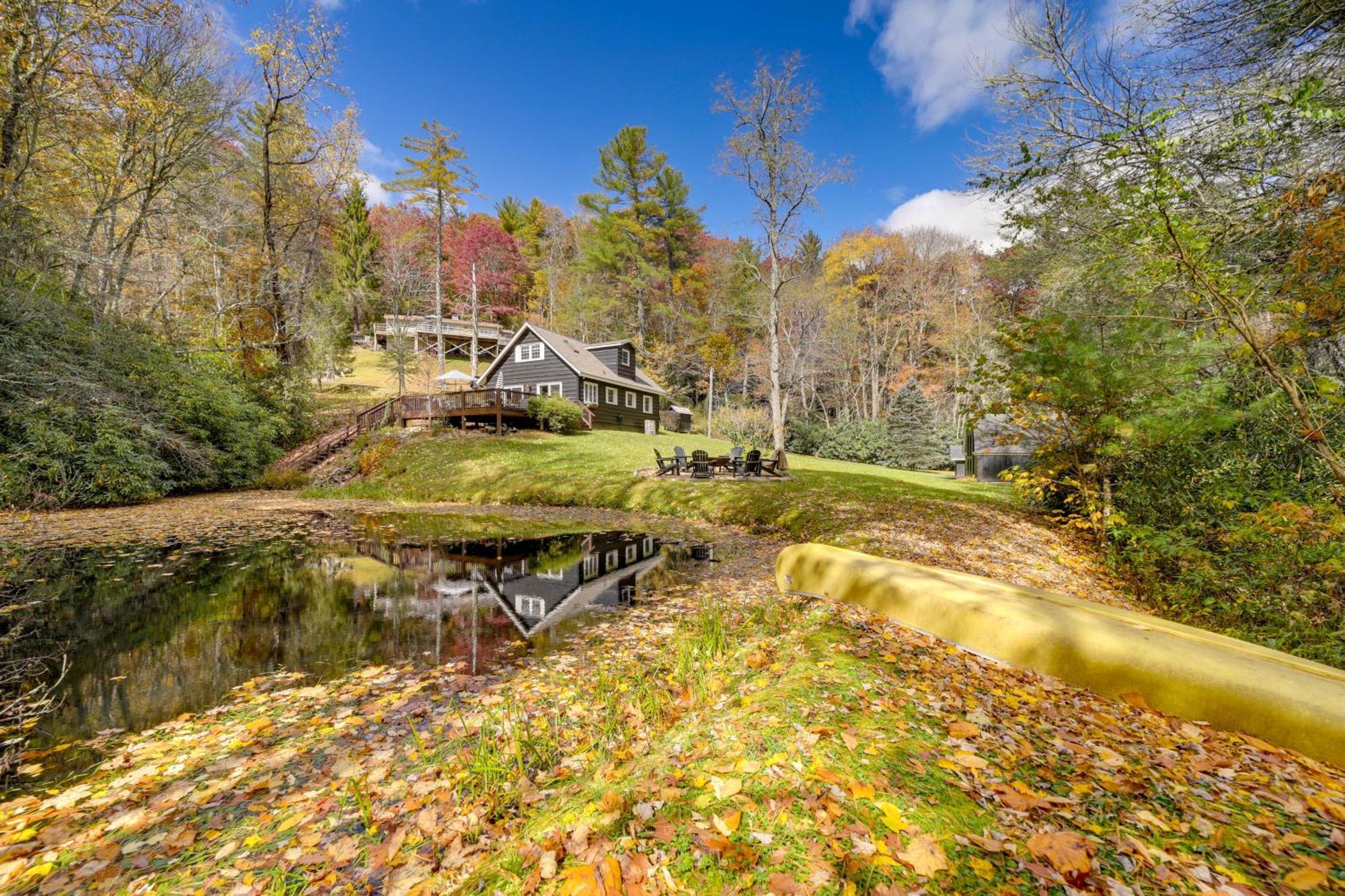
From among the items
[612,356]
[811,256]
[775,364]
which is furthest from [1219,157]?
[811,256]

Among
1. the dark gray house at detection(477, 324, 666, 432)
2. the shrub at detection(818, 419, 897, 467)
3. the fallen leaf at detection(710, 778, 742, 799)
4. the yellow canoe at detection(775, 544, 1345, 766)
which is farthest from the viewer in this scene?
the shrub at detection(818, 419, 897, 467)

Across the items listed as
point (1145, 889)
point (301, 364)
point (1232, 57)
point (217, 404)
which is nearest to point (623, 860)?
point (1145, 889)

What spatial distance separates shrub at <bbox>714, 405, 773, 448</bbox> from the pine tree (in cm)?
738

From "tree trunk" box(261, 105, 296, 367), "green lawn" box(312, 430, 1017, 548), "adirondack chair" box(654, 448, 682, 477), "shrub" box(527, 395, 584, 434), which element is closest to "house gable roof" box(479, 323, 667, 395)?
"shrub" box(527, 395, 584, 434)

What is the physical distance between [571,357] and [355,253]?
77.6ft

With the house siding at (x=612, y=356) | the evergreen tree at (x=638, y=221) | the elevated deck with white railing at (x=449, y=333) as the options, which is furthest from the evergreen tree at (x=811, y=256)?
the elevated deck with white railing at (x=449, y=333)

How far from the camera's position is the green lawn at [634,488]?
36.2 feet

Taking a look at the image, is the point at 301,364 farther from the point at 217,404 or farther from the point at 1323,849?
the point at 1323,849

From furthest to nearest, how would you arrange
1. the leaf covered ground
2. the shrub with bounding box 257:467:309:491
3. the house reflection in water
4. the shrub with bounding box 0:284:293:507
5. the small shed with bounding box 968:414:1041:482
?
the small shed with bounding box 968:414:1041:482 → the shrub with bounding box 257:467:309:491 → the shrub with bounding box 0:284:293:507 → the house reflection in water → the leaf covered ground

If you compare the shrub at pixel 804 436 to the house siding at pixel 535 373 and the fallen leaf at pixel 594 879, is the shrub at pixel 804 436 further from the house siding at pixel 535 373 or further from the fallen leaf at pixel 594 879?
the fallen leaf at pixel 594 879

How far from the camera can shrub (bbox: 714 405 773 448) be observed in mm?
29109

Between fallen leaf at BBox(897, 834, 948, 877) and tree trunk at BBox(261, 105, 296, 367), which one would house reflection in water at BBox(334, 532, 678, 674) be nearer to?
fallen leaf at BBox(897, 834, 948, 877)

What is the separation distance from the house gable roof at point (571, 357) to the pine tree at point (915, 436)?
16.1 meters

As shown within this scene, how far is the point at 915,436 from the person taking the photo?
27578 mm
